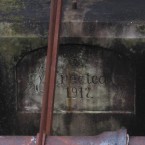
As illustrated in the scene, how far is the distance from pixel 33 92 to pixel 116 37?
0.76 meters

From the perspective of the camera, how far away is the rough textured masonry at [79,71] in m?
3.68

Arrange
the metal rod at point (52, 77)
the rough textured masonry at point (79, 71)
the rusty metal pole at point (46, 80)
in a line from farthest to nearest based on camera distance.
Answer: the rough textured masonry at point (79, 71)
the metal rod at point (52, 77)
the rusty metal pole at point (46, 80)

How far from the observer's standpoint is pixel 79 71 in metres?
3.76

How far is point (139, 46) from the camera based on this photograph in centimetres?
368

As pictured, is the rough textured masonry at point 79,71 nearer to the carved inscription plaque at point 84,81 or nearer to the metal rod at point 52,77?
the carved inscription plaque at point 84,81

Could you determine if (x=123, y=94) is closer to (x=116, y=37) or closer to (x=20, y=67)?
(x=116, y=37)

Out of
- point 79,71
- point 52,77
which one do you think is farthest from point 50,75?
point 79,71

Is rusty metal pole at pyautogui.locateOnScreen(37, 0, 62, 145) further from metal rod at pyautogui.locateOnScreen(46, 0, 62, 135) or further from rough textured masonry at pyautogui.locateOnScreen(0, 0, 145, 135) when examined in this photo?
rough textured masonry at pyautogui.locateOnScreen(0, 0, 145, 135)

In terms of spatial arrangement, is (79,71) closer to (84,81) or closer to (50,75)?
(84,81)

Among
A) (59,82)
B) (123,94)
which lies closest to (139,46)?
(123,94)

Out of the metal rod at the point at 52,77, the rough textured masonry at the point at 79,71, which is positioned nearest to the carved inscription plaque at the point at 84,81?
the rough textured masonry at the point at 79,71

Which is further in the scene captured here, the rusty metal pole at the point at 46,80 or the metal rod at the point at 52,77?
the metal rod at the point at 52,77

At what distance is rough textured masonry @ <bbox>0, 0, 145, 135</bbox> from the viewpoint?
3.68 metres

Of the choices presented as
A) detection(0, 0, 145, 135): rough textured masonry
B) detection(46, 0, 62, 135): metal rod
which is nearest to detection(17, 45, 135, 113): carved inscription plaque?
detection(0, 0, 145, 135): rough textured masonry
